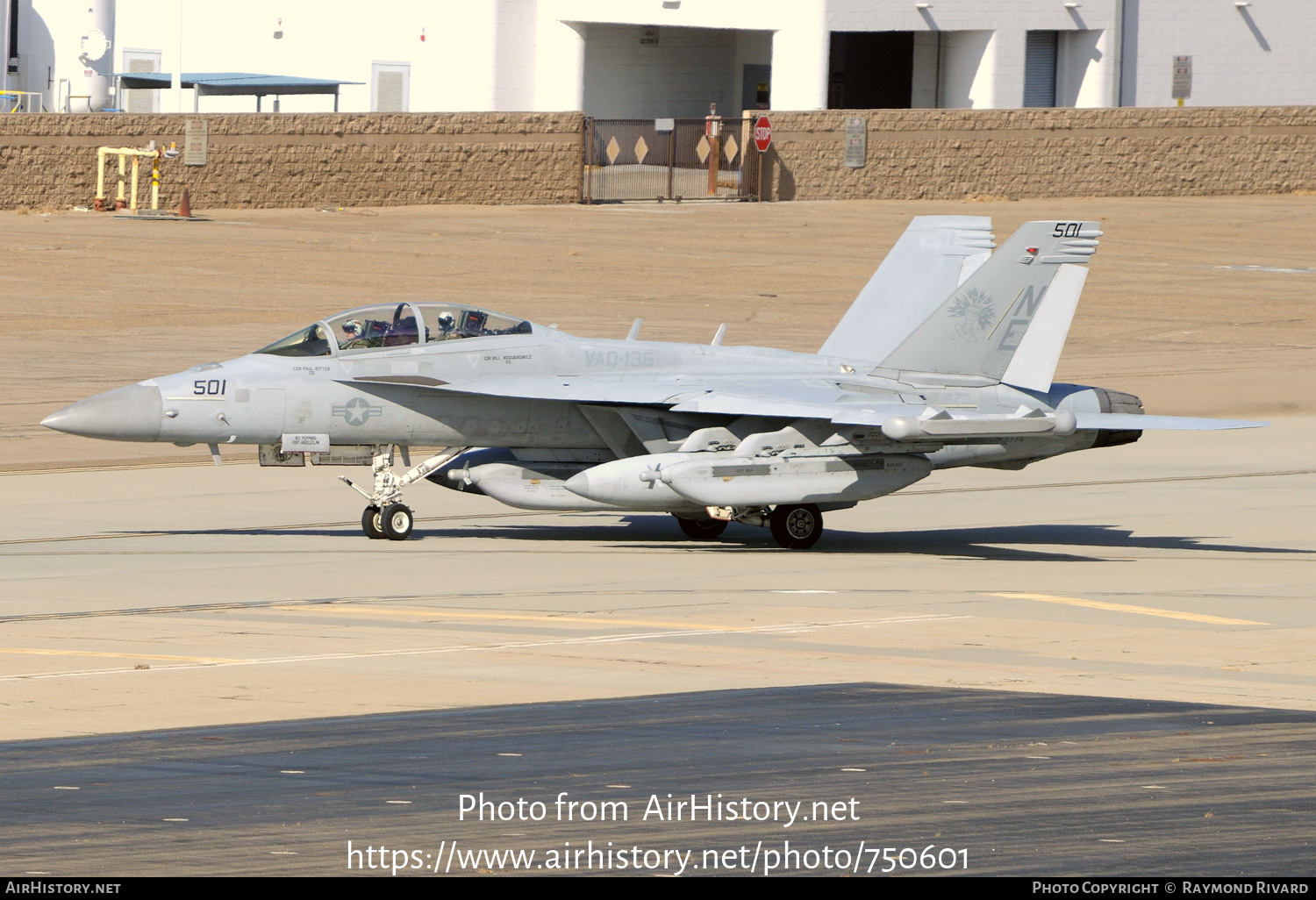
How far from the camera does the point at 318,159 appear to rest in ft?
195

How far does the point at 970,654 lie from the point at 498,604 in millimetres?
4507

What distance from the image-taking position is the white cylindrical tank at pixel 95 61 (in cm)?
7138

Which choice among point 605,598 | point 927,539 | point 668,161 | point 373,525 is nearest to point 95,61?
point 668,161

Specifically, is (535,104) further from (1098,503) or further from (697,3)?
(1098,503)

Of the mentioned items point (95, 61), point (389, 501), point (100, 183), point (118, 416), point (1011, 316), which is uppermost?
point (95, 61)

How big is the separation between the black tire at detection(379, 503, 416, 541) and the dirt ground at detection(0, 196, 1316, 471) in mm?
7659

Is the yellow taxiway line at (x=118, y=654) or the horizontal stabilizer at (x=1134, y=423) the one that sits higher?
the horizontal stabilizer at (x=1134, y=423)

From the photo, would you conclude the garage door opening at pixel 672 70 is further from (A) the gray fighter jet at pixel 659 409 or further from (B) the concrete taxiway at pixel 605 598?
(A) the gray fighter jet at pixel 659 409

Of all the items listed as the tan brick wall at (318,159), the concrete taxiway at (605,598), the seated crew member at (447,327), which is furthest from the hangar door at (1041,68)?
the seated crew member at (447,327)

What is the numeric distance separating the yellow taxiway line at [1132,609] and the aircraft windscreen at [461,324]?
6306mm

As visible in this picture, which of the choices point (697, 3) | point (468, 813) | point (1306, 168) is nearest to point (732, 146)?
point (697, 3)

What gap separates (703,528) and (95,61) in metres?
56.2

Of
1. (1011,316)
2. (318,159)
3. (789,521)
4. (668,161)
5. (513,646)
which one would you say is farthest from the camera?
(668,161)

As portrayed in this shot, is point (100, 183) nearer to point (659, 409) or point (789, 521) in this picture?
point (659, 409)
